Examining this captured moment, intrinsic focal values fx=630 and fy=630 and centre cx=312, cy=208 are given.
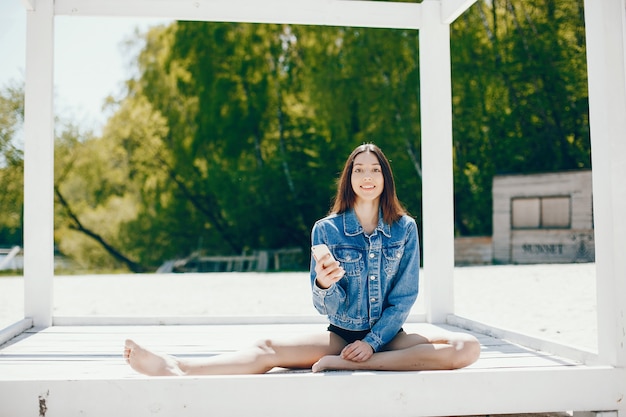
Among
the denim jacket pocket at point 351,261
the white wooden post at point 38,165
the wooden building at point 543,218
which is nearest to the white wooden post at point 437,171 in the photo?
the denim jacket pocket at point 351,261

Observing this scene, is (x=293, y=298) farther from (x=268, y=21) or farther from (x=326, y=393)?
(x=326, y=393)

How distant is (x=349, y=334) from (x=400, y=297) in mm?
300

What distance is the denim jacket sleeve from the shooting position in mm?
2818

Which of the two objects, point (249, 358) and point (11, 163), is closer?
point (249, 358)

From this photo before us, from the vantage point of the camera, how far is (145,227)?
2334 centimetres

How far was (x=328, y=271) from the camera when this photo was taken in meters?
2.59

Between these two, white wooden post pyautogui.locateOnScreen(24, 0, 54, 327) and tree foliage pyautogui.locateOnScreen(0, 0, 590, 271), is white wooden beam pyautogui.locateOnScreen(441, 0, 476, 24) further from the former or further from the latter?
tree foliage pyautogui.locateOnScreen(0, 0, 590, 271)

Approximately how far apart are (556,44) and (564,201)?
5.84m

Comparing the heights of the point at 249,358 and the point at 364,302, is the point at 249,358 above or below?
below

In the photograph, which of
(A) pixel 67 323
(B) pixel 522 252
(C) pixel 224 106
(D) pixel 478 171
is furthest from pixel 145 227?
(A) pixel 67 323

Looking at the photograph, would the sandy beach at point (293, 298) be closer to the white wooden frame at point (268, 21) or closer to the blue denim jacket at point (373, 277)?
the white wooden frame at point (268, 21)

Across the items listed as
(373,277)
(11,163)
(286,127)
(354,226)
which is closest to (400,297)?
(373,277)

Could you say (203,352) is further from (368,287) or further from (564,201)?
(564,201)

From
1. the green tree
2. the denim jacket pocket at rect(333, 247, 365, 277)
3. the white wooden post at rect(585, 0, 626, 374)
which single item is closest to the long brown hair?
the denim jacket pocket at rect(333, 247, 365, 277)
